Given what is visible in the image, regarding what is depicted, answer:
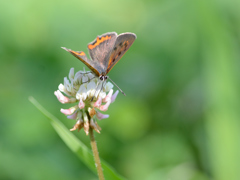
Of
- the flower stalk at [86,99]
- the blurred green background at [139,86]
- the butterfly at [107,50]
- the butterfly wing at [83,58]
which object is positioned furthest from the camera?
the blurred green background at [139,86]

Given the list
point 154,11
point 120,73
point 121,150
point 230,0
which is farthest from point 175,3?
point 121,150

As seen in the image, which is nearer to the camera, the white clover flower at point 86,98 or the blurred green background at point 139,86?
the white clover flower at point 86,98

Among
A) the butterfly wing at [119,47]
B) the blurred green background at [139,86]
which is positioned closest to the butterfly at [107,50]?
the butterfly wing at [119,47]

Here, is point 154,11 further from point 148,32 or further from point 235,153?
point 235,153

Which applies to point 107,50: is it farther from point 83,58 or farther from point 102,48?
point 83,58

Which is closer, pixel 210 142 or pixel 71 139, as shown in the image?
pixel 71 139

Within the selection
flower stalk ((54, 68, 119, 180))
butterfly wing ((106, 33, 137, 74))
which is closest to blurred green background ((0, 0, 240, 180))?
butterfly wing ((106, 33, 137, 74))

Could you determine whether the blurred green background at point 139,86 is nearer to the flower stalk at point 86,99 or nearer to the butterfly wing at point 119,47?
the butterfly wing at point 119,47
